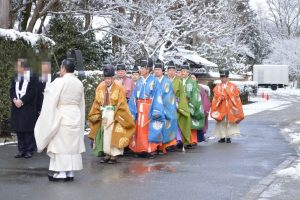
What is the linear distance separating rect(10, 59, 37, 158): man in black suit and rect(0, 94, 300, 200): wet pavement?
1.63 ft

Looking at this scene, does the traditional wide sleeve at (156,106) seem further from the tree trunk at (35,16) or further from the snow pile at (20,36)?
the tree trunk at (35,16)

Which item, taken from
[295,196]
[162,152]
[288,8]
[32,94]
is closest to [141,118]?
[162,152]

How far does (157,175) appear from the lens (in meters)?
9.21

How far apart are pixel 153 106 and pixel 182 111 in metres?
1.40

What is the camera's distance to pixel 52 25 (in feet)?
75.3

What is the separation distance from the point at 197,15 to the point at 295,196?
2327 cm

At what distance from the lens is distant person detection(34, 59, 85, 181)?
8.20 metres

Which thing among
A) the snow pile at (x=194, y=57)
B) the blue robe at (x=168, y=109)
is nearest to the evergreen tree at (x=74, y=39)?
the snow pile at (x=194, y=57)

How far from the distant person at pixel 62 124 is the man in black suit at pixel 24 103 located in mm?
2408

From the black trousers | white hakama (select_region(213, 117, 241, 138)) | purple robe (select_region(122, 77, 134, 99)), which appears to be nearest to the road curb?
purple robe (select_region(122, 77, 134, 99))

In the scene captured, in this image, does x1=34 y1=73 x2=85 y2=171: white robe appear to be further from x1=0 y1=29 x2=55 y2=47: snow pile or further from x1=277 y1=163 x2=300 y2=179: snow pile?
x1=0 y1=29 x2=55 y2=47: snow pile

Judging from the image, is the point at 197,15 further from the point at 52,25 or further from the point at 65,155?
the point at 65,155

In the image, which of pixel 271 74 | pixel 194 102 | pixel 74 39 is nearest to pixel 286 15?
pixel 271 74

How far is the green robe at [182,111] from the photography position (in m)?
12.4
